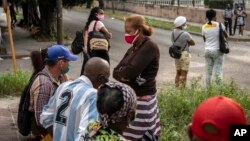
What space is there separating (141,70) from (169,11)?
2935cm

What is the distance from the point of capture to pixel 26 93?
216 inches

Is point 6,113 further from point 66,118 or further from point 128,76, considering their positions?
point 66,118

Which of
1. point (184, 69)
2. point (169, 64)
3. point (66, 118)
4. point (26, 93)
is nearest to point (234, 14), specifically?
point (169, 64)

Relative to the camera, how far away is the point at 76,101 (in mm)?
3520

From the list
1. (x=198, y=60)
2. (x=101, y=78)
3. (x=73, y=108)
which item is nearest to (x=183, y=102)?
(x=101, y=78)

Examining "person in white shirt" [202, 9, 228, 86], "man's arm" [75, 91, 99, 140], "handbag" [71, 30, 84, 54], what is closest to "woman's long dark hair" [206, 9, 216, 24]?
"person in white shirt" [202, 9, 228, 86]

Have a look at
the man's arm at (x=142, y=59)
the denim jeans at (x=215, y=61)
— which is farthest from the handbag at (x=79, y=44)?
the man's arm at (x=142, y=59)

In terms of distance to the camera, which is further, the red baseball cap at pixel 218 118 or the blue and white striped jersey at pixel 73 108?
the blue and white striped jersey at pixel 73 108

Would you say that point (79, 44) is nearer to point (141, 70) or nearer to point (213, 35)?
point (213, 35)

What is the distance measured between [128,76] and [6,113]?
361 centimetres

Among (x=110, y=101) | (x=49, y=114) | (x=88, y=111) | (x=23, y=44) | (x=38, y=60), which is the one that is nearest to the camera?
(x=110, y=101)

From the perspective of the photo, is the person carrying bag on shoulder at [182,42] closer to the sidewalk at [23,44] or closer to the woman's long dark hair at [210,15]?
the woman's long dark hair at [210,15]

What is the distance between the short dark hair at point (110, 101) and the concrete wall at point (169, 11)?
937 inches

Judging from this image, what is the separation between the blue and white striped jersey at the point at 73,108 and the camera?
344 cm
